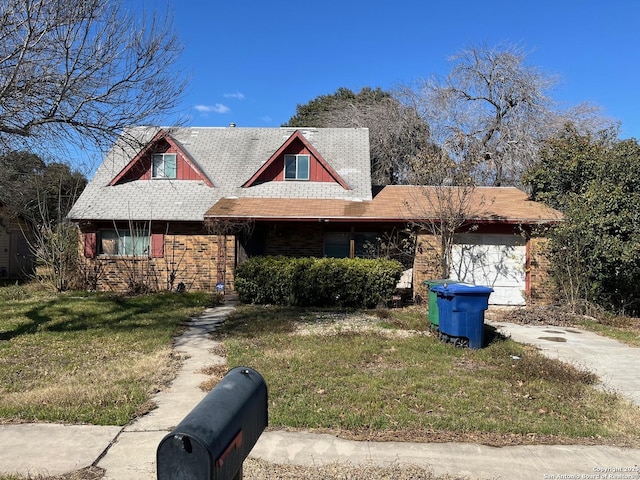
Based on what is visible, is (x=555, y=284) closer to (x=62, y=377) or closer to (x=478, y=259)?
(x=478, y=259)

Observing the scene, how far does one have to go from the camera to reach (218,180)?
17969mm

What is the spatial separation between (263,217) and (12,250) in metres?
16.2

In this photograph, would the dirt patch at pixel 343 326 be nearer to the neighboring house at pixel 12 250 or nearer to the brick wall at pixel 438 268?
the brick wall at pixel 438 268

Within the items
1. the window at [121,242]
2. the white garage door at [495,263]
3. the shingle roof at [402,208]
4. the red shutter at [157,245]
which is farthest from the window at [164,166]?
the white garage door at [495,263]

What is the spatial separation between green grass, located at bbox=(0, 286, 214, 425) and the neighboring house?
429 inches

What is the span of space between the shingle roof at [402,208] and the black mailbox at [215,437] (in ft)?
41.5

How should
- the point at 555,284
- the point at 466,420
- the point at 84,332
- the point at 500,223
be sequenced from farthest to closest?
the point at 500,223 < the point at 555,284 < the point at 84,332 < the point at 466,420

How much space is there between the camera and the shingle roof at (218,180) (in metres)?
16.7

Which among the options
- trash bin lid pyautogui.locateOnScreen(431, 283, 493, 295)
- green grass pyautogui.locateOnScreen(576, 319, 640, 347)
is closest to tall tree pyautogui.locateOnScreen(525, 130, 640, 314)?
green grass pyautogui.locateOnScreen(576, 319, 640, 347)

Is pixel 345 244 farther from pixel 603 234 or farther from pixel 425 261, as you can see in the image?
pixel 603 234

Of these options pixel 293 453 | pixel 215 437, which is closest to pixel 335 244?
pixel 293 453

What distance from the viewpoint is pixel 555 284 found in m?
13.7

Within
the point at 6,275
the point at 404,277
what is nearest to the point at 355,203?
the point at 404,277

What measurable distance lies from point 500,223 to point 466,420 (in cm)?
1062
